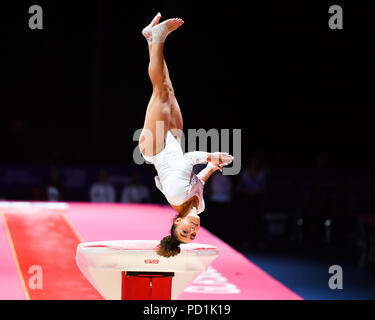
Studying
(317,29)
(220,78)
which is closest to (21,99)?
(220,78)

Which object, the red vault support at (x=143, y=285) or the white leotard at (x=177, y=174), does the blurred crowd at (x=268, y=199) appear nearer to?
the white leotard at (x=177, y=174)

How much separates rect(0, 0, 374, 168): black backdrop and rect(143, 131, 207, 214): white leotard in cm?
739

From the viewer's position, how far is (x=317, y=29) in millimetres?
11383

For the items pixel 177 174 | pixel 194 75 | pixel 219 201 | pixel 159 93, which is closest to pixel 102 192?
pixel 219 201

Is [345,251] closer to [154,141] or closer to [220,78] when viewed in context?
[220,78]

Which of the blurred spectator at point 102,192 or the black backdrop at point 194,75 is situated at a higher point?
the black backdrop at point 194,75

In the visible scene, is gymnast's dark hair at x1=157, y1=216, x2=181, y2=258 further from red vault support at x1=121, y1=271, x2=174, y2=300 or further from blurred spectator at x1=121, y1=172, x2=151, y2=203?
blurred spectator at x1=121, y1=172, x2=151, y2=203

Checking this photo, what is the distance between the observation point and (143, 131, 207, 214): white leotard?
396 centimetres

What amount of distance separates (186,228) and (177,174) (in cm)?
35

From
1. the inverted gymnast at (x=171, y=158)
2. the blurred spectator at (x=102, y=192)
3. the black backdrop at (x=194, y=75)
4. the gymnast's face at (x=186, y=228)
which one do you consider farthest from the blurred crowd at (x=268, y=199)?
the gymnast's face at (x=186, y=228)

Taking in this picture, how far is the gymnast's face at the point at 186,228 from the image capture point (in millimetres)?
3877

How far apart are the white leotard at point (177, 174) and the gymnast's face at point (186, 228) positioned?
0.12m

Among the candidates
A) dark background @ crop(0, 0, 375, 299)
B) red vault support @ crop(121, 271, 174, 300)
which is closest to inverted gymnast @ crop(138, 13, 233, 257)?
red vault support @ crop(121, 271, 174, 300)
